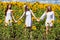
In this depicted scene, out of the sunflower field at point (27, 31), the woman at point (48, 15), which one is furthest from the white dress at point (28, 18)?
the woman at point (48, 15)

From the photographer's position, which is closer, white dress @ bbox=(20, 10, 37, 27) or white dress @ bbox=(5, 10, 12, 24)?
white dress @ bbox=(20, 10, 37, 27)

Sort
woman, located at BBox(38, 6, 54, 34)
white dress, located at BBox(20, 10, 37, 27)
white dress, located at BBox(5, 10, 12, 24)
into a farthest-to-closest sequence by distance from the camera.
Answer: white dress, located at BBox(5, 10, 12, 24), white dress, located at BBox(20, 10, 37, 27), woman, located at BBox(38, 6, 54, 34)

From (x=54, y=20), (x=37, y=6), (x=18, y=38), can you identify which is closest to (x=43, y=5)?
(x=37, y=6)

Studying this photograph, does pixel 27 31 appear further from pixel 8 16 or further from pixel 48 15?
pixel 8 16

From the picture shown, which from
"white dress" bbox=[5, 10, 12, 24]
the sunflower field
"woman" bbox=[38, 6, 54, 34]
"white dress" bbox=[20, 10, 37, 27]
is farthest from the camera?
"white dress" bbox=[5, 10, 12, 24]

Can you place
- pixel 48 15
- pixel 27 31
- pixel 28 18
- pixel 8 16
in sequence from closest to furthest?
pixel 27 31
pixel 48 15
pixel 28 18
pixel 8 16

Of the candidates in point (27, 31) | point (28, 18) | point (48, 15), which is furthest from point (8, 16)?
point (27, 31)

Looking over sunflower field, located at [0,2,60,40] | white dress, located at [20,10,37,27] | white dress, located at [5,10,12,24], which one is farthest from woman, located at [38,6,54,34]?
white dress, located at [5,10,12,24]

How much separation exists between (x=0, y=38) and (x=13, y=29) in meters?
0.57

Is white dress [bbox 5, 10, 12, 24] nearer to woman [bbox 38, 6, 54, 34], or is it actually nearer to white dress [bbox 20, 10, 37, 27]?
white dress [bbox 20, 10, 37, 27]

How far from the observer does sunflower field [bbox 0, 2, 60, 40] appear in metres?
8.16

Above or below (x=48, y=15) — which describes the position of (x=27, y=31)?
below

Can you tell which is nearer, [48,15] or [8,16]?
[48,15]

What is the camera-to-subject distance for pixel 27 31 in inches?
316
